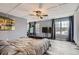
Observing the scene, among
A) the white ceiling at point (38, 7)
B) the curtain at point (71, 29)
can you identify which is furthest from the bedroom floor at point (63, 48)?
the white ceiling at point (38, 7)

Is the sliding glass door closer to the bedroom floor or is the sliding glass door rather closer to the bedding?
the bedroom floor

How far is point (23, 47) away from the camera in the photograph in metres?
2.17

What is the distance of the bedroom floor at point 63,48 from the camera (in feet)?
7.31

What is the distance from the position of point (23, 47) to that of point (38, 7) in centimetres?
90

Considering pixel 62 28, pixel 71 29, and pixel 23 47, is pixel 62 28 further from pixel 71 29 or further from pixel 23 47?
pixel 23 47

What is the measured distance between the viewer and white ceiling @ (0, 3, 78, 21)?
86.6 inches

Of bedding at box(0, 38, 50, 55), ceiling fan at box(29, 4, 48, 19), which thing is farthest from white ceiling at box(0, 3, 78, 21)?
bedding at box(0, 38, 50, 55)

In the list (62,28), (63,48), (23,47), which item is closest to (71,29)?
(62,28)

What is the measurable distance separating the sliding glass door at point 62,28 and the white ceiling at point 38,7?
150 millimetres

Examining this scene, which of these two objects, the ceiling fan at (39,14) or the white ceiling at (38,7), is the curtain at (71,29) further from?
the ceiling fan at (39,14)

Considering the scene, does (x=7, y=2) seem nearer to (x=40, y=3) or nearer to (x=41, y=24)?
(x=40, y=3)

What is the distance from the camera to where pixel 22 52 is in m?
2.16

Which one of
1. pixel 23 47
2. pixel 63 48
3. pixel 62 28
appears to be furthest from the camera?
pixel 62 28

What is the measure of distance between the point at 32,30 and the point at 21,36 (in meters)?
0.29
